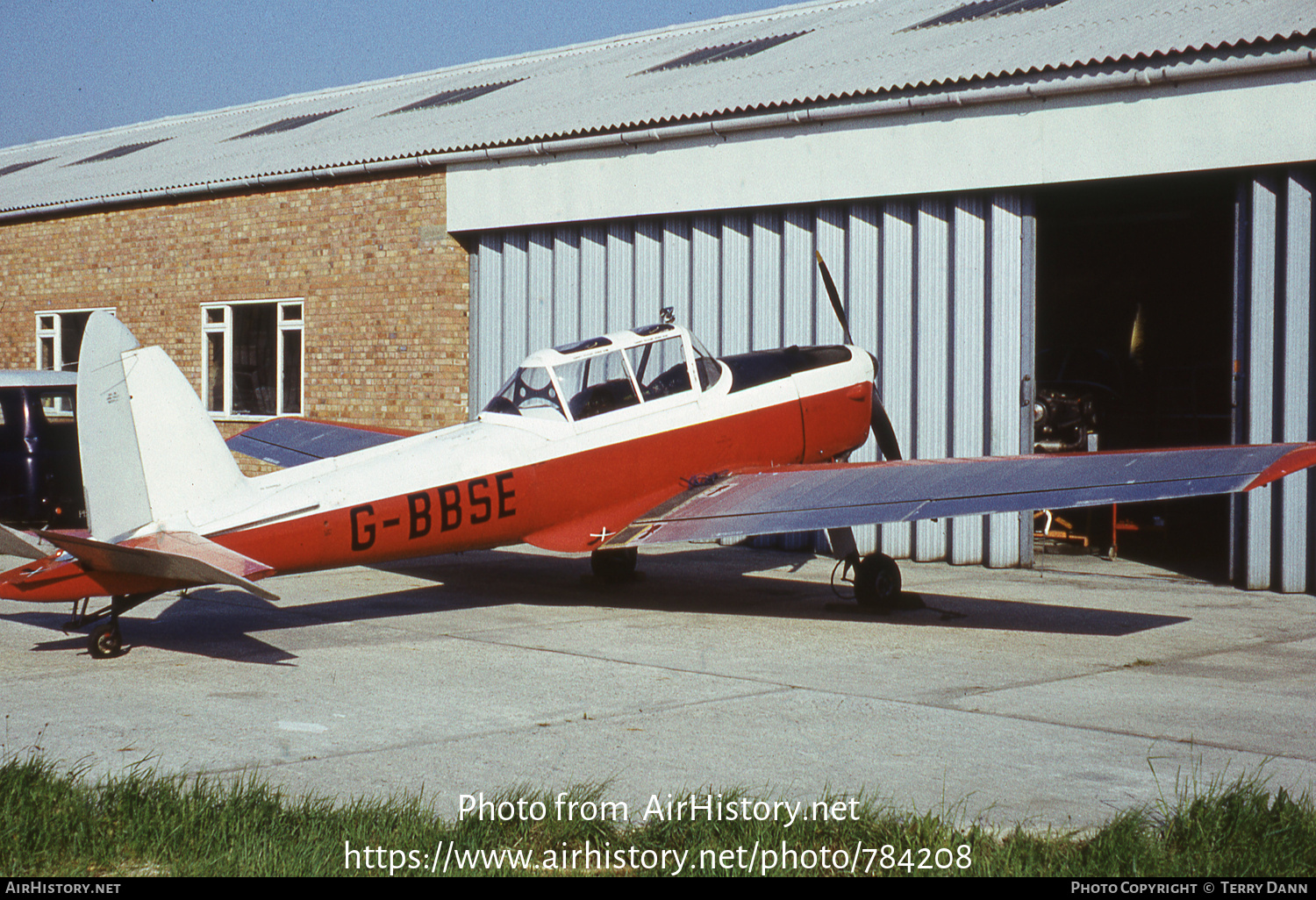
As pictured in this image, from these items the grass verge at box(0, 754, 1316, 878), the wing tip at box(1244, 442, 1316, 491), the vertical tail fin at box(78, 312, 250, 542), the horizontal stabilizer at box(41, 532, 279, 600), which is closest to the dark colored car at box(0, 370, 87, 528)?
the vertical tail fin at box(78, 312, 250, 542)

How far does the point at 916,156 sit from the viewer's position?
12641 millimetres

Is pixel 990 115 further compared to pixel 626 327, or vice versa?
pixel 626 327

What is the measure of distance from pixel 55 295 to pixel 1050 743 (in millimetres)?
20325

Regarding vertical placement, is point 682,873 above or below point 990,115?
below

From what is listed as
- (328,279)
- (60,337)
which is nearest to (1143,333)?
(328,279)

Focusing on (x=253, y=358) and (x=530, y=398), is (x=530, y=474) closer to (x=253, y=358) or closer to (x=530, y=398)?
(x=530, y=398)

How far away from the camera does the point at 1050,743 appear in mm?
5684

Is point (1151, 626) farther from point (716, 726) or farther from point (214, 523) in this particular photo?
point (214, 523)

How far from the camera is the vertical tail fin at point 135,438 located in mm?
7160

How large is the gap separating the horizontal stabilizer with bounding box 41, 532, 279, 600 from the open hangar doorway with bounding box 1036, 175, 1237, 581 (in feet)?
28.3

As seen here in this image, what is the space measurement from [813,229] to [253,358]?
9.38 metres

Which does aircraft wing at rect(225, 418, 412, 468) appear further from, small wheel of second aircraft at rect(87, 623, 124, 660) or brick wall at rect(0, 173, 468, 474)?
small wheel of second aircraft at rect(87, 623, 124, 660)
